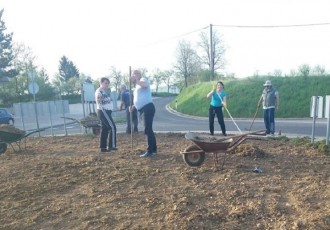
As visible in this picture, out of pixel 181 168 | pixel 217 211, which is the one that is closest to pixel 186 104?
pixel 181 168

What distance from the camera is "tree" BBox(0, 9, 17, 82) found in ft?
137

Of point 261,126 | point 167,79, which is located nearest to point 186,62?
point 167,79

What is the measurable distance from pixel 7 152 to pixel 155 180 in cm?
516

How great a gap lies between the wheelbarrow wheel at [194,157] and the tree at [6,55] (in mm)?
39834

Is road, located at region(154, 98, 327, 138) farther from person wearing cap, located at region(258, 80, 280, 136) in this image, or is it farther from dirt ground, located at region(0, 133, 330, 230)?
dirt ground, located at region(0, 133, 330, 230)

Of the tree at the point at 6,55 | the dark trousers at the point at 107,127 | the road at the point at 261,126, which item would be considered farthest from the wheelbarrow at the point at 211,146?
the tree at the point at 6,55

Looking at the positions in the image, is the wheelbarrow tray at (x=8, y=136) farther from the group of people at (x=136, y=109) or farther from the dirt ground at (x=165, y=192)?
the group of people at (x=136, y=109)

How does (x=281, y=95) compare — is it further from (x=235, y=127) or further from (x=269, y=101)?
(x=269, y=101)

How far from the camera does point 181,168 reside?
6137 millimetres

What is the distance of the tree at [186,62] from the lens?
60.9m

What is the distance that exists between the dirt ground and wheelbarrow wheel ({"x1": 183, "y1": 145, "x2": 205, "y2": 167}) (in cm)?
15

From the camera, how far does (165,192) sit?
4805mm

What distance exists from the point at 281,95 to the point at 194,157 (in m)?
21.9

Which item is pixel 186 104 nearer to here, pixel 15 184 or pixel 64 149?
pixel 64 149
